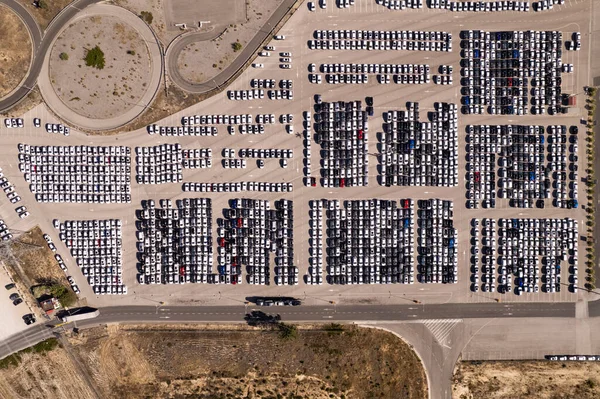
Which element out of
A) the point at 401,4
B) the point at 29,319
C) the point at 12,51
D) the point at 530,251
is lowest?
the point at 29,319

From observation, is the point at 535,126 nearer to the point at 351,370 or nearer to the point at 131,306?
the point at 351,370

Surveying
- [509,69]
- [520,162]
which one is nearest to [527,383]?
[520,162]

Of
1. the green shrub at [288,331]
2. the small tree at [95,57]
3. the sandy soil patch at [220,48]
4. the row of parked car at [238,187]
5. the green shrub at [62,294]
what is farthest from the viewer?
the row of parked car at [238,187]

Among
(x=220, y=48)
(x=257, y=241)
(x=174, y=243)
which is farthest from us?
(x=174, y=243)

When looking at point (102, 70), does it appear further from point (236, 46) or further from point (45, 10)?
point (236, 46)

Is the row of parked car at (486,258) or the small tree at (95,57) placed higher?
the small tree at (95,57)

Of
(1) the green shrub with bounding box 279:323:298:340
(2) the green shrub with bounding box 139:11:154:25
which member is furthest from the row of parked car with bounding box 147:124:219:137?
(1) the green shrub with bounding box 279:323:298:340

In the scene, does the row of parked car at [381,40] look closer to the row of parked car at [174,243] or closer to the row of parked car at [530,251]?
the row of parked car at [530,251]

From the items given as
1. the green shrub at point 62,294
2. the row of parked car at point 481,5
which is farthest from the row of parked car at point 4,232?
the row of parked car at point 481,5
